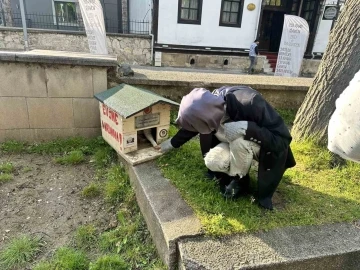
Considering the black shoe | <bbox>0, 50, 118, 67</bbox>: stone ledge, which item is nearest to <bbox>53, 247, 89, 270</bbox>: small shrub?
the black shoe

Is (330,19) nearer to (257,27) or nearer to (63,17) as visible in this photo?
(257,27)

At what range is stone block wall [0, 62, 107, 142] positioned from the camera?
3307 millimetres

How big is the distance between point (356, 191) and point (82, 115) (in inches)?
125

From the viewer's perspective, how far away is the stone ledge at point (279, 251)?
162cm

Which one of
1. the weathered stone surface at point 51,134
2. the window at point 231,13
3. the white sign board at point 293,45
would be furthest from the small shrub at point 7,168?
the window at point 231,13

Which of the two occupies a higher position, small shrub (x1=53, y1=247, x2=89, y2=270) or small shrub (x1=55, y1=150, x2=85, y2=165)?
small shrub (x1=55, y1=150, x2=85, y2=165)

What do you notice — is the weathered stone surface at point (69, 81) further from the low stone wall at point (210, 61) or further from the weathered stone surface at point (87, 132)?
the low stone wall at point (210, 61)

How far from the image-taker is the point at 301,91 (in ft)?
13.6

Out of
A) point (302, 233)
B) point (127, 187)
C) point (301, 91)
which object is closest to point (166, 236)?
point (302, 233)

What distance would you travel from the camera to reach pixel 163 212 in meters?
1.98

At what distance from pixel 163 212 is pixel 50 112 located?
2.34 meters

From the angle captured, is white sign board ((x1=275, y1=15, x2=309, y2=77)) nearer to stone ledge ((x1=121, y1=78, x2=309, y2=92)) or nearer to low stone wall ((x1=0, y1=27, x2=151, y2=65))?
low stone wall ((x1=0, y1=27, x2=151, y2=65))

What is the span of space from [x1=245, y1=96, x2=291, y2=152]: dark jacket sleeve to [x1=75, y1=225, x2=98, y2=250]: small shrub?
4.85 feet

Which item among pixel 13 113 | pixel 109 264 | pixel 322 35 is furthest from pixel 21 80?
pixel 322 35
